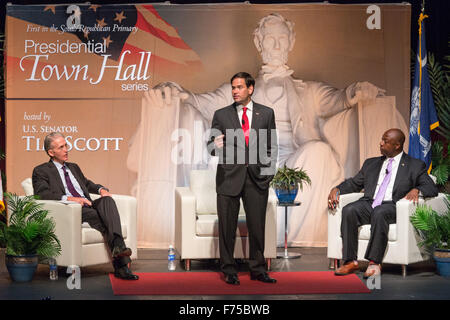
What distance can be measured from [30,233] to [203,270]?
4.98 feet

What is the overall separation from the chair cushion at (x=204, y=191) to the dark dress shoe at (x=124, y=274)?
109 cm

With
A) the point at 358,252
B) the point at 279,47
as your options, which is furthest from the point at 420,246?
the point at 279,47

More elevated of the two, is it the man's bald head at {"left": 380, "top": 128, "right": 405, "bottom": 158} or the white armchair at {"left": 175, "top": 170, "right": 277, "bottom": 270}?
the man's bald head at {"left": 380, "top": 128, "right": 405, "bottom": 158}

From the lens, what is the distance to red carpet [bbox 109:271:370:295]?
529 cm

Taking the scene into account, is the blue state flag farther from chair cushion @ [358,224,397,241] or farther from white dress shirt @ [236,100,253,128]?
white dress shirt @ [236,100,253,128]

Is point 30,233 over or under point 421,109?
under

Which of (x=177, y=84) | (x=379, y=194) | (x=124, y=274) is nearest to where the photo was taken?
(x=124, y=274)

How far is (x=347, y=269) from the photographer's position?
596 centimetres

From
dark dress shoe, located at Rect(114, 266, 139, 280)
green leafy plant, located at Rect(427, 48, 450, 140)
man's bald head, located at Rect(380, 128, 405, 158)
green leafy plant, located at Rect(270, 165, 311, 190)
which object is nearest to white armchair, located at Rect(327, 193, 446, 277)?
man's bald head, located at Rect(380, 128, 405, 158)

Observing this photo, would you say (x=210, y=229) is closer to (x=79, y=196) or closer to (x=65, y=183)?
(x=79, y=196)

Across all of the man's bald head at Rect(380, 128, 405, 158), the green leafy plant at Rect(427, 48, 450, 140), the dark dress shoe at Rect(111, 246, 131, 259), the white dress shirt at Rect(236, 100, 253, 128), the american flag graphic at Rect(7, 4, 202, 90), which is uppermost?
the american flag graphic at Rect(7, 4, 202, 90)

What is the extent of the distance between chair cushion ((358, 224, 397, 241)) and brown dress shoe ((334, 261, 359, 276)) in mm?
238

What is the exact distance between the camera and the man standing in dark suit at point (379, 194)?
5902mm

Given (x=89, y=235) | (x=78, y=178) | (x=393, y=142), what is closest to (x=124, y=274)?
(x=89, y=235)
